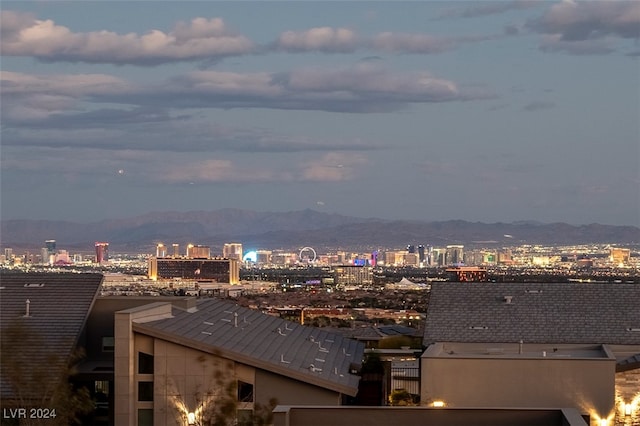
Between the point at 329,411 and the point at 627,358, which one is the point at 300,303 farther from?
the point at 329,411

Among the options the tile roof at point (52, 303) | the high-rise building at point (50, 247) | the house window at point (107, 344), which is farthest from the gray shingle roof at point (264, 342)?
the high-rise building at point (50, 247)

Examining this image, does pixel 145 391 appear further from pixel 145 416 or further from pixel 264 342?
pixel 264 342

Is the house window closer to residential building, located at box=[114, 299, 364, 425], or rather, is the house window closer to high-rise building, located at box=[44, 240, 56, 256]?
residential building, located at box=[114, 299, 364, 425]

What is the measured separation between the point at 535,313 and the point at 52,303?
11.8m

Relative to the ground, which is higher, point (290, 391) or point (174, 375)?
point (174, 375)

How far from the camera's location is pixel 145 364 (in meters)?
25.3

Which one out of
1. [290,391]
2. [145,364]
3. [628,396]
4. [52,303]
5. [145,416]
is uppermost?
[52,303]

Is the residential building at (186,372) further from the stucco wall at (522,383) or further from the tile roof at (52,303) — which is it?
the stucco wall at (522,383)

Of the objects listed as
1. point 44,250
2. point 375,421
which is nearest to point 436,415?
point 375,421

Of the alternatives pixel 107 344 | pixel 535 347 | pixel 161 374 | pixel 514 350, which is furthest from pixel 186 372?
pixel 535 347

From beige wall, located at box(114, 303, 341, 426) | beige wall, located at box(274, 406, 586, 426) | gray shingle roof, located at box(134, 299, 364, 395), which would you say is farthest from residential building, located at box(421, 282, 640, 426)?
beige wall, located at box(274, 406, 586, 426)

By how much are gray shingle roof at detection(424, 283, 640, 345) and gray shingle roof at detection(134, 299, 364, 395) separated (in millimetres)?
2854

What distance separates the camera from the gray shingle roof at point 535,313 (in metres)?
30.2

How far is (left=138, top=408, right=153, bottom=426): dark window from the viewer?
82.8ft
